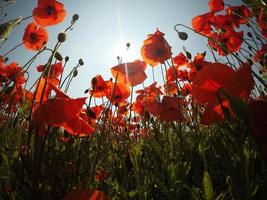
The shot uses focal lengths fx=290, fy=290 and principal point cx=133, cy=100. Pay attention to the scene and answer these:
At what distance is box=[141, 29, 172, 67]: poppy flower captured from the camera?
2618mm

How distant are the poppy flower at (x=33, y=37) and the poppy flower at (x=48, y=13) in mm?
229

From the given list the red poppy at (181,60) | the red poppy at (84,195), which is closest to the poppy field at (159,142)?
the red poppy at (84,195)

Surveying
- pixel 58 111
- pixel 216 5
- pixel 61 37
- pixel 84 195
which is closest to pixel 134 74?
pixel 61 37

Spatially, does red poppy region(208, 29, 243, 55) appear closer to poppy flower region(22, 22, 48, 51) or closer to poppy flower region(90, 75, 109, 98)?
poppy flower region(90, 75, 109, 98)

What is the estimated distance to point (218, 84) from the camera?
40.0 inches

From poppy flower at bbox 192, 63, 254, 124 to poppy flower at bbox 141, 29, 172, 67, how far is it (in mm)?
1558

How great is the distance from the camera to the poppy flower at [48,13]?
329 cm

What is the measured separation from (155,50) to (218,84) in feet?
6.34

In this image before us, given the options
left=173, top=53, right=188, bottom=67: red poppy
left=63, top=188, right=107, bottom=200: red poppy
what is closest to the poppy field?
left=63, top=188, right=107, bottom=200: red poppy

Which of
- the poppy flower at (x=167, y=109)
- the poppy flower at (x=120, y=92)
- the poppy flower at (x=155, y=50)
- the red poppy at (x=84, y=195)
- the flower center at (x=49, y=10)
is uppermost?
the flower center at (x=49, y=10)

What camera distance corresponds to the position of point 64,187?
1.40m

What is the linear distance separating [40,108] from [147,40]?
1887 millimetres

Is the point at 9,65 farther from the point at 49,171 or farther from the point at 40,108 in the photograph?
the point at 40,108

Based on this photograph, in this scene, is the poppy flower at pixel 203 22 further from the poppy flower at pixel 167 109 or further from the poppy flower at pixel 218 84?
the poppy flower at pixel 218 84
